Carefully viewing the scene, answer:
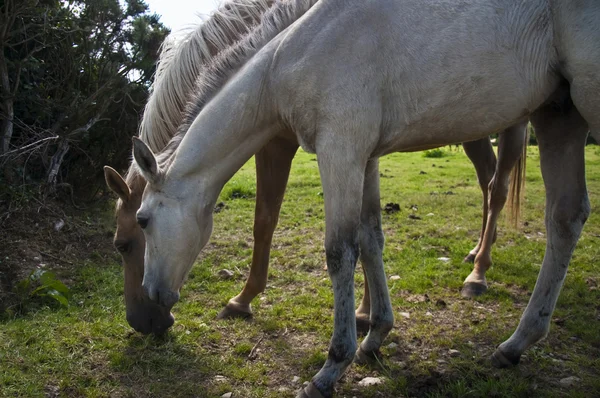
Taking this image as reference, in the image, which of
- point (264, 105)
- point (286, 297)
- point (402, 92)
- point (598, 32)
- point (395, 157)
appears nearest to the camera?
point (598, 32)

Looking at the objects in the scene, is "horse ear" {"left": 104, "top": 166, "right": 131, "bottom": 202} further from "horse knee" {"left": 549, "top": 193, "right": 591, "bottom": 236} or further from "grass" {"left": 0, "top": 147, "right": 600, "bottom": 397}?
"horse knee" {"left": 549, "top": 193, "right": 591, "bottom": 236}

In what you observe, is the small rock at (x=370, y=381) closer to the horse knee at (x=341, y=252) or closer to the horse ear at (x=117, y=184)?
the horse knee at (x=341, y=252)

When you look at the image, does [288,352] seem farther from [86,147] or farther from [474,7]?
[86,147]

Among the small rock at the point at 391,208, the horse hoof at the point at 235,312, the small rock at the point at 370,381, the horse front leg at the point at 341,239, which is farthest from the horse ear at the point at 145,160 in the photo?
the small rock at the point at 391,208

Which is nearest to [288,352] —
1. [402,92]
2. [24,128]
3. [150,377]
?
[150,377]

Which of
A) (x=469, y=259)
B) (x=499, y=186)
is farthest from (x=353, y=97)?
(x=469, y=259)

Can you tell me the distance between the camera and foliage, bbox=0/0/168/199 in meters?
5.13

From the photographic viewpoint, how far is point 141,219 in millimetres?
2824

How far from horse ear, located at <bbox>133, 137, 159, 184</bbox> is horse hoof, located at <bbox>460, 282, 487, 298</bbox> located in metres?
2.71

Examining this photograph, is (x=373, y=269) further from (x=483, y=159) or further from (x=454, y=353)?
(x=483, y=159)

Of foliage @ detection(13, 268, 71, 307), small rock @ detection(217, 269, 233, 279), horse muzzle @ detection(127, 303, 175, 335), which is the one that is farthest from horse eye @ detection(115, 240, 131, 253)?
small rock @ detection(217, 269, 233, 279)

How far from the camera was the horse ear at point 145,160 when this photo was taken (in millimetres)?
2682

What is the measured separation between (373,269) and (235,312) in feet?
3.99

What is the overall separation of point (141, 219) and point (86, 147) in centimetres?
409
